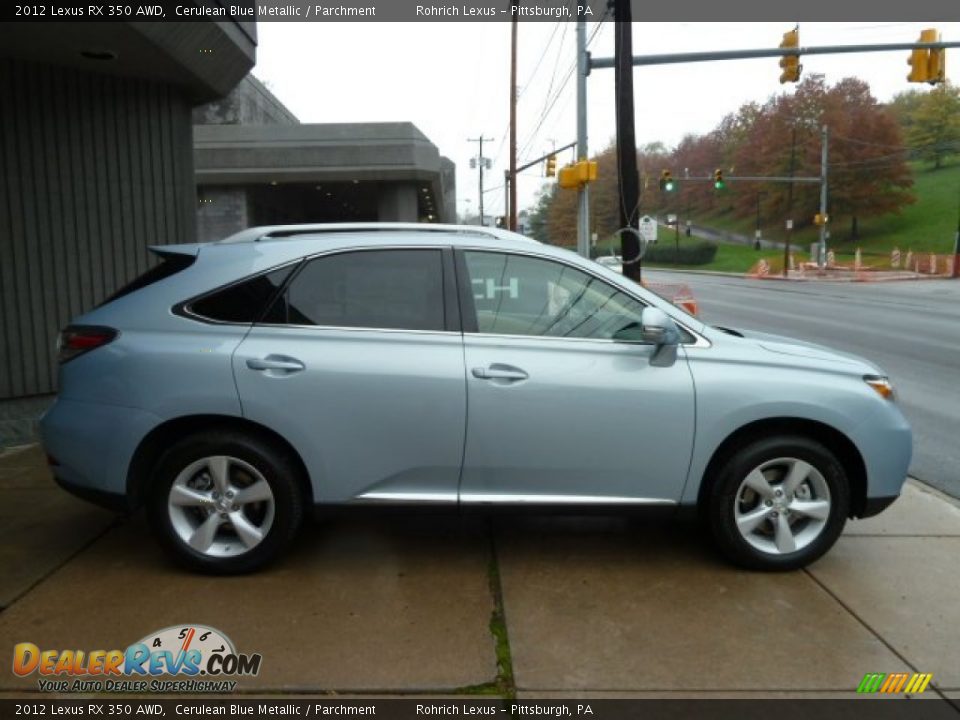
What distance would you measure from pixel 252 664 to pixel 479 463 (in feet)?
4.45

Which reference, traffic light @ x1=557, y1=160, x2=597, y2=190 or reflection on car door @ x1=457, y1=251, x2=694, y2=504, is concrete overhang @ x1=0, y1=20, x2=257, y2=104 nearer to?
reflection on car door @ x1=457, y1=251, x2=694, y2=504

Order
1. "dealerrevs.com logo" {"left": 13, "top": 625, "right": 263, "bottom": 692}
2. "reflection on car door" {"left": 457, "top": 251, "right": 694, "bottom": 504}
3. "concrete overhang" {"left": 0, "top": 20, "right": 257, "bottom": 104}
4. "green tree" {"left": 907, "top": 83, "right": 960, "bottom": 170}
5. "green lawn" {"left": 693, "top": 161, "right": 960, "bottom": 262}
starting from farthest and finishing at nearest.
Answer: "green tree" {"left": 907, "top": 83, "right": 960, "bottom": 170} < "green lawn" {"left": 693, "top": 161, "right": 960, "bottom": 262} < "concrete overhang" {"left": 0, "top": 20, "right": 257, "bottom": 104} < "reflection on car door" {"left": 457, "top": 251, "right": 694, "bottom": 504} < "dealerrevs.com logo" {"left": 13, "top": 625, "right": 263, "bottom": 692}

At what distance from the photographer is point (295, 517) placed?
3959mm

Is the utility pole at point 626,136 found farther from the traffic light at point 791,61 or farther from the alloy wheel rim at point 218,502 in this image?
the alloy wheel rim at point 218,502

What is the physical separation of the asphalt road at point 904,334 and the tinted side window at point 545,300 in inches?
134

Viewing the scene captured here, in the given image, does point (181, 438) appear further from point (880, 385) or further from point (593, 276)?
point (880, 385)

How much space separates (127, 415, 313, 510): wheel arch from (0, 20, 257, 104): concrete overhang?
12.3 ft

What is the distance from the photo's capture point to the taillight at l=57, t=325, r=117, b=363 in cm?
398

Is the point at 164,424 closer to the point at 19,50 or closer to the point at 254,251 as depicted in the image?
the point at 254,251

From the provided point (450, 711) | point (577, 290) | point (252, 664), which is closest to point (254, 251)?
point (577, 290)

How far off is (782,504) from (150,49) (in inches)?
245

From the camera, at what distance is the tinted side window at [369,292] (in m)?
4.05

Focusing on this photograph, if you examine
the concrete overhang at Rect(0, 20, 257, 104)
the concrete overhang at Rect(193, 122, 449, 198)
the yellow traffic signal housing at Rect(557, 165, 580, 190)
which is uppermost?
the concrete overhang at Rect(193, 122, 449, 198)

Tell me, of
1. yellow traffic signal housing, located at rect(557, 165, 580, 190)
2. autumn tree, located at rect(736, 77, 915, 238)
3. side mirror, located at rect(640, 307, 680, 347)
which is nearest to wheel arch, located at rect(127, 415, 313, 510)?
side mirror, located at rect(640, 307, 680, 347)
